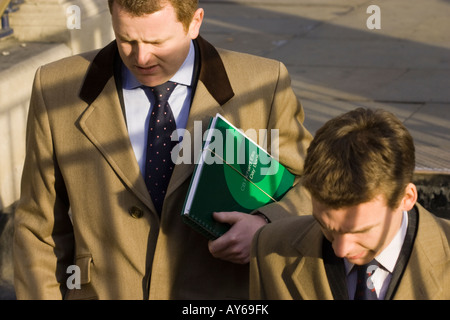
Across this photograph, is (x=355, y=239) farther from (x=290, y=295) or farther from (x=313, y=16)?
(x=313, y=16)

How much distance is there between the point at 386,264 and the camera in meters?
2.79

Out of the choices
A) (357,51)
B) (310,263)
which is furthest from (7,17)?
(357,51)

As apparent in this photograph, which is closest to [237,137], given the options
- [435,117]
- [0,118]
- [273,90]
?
[273,90]

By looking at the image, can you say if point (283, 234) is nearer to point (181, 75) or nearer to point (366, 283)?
point (366, 283)

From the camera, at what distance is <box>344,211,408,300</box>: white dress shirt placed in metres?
2.77

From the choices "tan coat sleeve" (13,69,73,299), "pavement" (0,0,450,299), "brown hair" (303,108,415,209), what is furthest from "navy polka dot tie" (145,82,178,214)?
"pavement" (0,0,450,299)

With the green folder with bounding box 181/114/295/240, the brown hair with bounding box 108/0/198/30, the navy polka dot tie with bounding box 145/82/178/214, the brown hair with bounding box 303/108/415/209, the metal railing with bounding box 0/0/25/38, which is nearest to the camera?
the brown hair with bounding box 303/108/415/209

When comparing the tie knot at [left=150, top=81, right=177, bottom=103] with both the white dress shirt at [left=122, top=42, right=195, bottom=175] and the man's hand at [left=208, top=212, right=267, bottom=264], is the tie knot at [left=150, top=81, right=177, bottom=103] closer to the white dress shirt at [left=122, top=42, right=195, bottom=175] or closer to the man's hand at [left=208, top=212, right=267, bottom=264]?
the white dress shirt at [left=122, top=42, right=195, bottom=175]

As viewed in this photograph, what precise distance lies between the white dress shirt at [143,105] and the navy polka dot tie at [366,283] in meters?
1.03

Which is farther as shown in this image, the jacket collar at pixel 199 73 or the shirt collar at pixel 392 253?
the jacket collar at pixel 199 73

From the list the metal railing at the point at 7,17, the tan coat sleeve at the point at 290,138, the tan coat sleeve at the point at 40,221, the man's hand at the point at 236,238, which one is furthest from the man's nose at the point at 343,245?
the metal railing at the point at 7,17

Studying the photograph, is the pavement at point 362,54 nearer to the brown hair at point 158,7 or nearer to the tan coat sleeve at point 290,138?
the tan coat sleeve at point 290,138

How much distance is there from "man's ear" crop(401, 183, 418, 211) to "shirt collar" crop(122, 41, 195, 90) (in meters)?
1.15

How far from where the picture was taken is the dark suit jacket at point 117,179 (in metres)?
3.50
